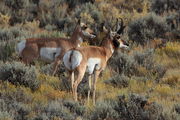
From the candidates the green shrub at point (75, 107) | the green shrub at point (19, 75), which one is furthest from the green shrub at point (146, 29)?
the green shrub at point (75, 107)

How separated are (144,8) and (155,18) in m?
2.58

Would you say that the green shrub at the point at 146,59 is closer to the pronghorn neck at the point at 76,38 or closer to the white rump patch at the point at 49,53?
the pronghorn neck at the point at 76,38

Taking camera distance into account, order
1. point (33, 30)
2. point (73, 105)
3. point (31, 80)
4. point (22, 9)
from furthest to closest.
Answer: point (22, 9) < point (33, 30) < point (31, 80) < point (73, 105)

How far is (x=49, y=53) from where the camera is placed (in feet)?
31.8

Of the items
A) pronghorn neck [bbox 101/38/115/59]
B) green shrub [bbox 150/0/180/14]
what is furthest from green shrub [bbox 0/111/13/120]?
green shrub [bbox 150/0/180/14]

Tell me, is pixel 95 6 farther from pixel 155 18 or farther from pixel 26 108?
pixel 26 108

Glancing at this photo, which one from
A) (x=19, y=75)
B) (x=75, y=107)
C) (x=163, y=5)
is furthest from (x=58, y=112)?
(x=163, y=5)

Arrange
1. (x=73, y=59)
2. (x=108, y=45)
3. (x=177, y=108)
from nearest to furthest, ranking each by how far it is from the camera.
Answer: (x=177, y=108) < (x=73, y=59) < (x=108, y=45)

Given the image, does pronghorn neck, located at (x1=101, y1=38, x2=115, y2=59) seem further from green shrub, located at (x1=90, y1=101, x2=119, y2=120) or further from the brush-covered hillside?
green shrub, located at (x1=90, y1=101, x2=119, y2=120)

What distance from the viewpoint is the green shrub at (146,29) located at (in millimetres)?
13406

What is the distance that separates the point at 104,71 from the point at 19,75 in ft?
7.41

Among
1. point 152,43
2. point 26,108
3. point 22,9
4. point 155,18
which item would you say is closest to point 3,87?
point 26,108

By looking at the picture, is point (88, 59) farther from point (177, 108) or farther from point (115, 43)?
point (177, 108)

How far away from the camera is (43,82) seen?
351 inches
